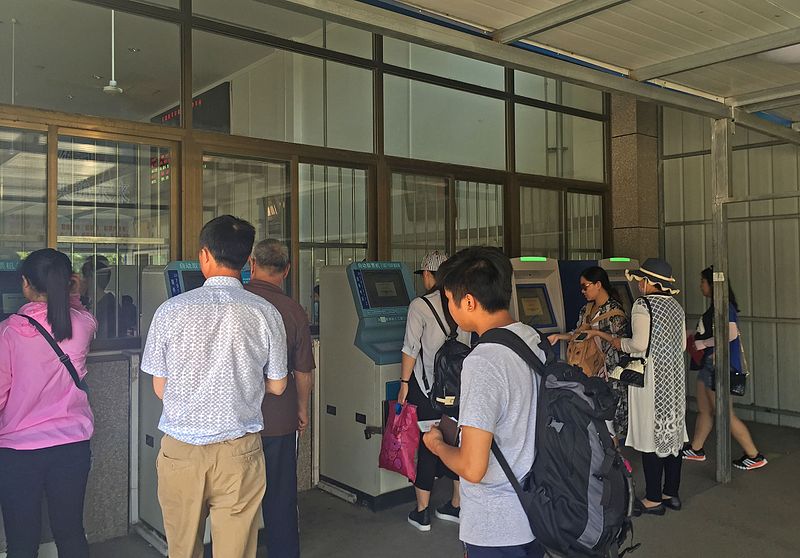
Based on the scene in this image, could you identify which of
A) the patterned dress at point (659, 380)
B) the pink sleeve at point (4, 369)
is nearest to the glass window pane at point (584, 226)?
the patterned dress at point (659, 380)

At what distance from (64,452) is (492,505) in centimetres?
181

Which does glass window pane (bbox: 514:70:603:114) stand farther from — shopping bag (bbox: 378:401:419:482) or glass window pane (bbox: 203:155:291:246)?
shopping bag (bbox: 378:401:419:482)

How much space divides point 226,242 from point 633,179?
210 inches

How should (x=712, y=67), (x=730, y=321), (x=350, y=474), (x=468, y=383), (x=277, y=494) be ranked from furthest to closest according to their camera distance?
(x=730, y=321) < (x=350, y=474) < (x=712, y=67) < (x=277, y=494) < (x=468, y=383)

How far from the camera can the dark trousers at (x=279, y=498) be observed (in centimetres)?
291

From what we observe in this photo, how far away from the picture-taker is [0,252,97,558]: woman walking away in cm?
262

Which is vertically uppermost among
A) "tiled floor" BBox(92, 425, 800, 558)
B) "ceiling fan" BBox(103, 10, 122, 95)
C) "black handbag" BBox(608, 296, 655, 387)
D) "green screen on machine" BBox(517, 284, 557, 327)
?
"ceiling fan" BBox(103, 10, 122, 95)

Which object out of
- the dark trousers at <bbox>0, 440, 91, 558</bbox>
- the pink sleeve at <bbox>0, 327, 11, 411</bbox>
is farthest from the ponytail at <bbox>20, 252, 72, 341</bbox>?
the dark trousers at <bbox>0, 440, 91, 558</bbox>

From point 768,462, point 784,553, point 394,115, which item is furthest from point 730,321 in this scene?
point 394,115

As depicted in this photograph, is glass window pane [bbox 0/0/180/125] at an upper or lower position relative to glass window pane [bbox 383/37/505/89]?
lower

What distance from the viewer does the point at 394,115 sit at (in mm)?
5219

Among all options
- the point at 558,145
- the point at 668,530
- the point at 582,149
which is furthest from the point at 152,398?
the point at 582,149

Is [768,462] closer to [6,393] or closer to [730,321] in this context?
[730,321]

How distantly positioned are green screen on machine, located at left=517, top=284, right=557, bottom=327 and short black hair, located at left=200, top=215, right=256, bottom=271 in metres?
2.80
